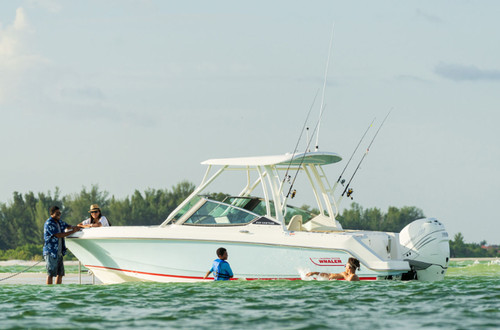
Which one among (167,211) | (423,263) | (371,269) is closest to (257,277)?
(371,269)

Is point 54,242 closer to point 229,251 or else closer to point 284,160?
point 229,251

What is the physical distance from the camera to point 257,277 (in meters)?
13.6

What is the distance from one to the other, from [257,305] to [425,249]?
3.92 m

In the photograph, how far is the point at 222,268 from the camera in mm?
13430

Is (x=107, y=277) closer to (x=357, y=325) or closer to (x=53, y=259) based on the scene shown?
(x=53, y=259)

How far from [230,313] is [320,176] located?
17.4 feet

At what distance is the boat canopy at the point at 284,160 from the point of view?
14031mm

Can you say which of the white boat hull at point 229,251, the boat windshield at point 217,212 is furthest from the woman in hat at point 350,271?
the boat windshield at point 217,212

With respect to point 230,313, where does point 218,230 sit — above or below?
above

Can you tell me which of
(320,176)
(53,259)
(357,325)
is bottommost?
(357,325)

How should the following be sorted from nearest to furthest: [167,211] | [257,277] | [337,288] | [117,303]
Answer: [117,303] → [337,288] → [257,277] → [167,211]

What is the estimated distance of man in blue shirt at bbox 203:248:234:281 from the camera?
13.4 metres

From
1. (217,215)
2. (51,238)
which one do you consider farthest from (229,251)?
(51,238)

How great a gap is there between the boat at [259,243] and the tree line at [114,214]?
29620mm
